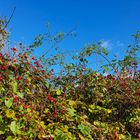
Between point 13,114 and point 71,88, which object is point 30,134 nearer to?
point 13,114

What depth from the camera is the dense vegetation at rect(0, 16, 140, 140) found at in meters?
4.96

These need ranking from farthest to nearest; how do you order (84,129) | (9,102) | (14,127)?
(84,129), (9,102), (14,127)

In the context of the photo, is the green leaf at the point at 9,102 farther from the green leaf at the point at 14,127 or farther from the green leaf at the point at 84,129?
the green leaf at the point at 84,129

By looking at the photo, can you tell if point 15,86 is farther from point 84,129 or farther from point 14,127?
point 84,129

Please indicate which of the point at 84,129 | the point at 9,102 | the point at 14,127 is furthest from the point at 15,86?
the point at 84,129

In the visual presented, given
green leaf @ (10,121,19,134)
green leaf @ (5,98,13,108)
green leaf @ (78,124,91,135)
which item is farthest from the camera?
green leaf @ (78,124,91,135)

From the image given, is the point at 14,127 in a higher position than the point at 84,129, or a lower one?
lower

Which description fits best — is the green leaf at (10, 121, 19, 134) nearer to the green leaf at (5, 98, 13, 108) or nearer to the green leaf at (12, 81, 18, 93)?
the green leaf at (5, 98, 13, 108)

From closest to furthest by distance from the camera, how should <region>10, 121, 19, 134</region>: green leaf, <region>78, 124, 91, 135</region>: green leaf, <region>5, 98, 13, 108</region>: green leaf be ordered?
<region>10, 121, 19, 134</region>: green leaf
<region>5, 98, 13, 108</region>: green leaf
<region>78, 124, 91, 135</region>: green leaf

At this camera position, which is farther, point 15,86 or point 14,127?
point 15,86

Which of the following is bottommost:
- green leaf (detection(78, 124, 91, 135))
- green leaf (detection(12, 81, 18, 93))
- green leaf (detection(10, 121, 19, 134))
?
green leaf (detection(10, 121, 19, 134))

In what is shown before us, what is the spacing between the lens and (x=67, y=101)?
6.14m

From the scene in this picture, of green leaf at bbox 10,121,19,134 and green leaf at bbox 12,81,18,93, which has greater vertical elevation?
green leaf at bbox 12,81,18,93

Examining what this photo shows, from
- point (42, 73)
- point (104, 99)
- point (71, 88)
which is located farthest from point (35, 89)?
point (104, 99)
